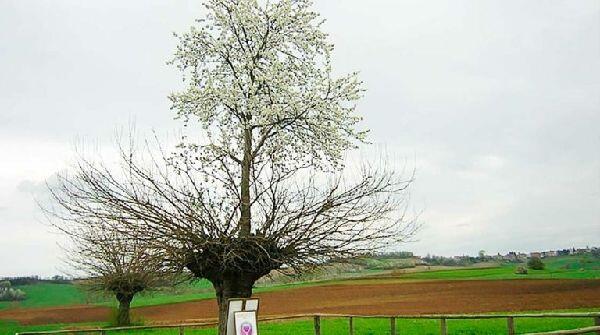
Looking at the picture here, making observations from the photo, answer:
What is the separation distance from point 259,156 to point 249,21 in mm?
3407

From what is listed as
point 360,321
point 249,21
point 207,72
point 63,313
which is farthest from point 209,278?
point 63,313

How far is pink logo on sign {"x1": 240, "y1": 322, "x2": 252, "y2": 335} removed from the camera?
11399 mm

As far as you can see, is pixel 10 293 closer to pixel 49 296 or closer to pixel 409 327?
pixel 49 296

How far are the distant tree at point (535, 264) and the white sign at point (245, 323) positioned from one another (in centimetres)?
5162

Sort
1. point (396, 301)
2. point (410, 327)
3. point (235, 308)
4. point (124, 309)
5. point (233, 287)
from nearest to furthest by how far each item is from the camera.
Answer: point (235, 308)
point (233, 287)
point (410, 327)
point (124, 309)
point (396, 301)

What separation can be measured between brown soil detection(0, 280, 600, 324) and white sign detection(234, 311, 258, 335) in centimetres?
2351

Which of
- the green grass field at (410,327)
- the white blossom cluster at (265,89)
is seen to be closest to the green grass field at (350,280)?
the green grass field at (410,327)

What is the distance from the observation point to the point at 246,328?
451 inches

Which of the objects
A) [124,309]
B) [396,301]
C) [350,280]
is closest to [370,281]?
[350,280]

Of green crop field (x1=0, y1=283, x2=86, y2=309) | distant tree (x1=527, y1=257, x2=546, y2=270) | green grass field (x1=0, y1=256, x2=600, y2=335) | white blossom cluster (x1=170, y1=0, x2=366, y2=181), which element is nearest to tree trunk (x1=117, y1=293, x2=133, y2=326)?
green grass field (x1=0, y1=256, x2=600, y2=335)

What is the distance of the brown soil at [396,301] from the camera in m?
35.5

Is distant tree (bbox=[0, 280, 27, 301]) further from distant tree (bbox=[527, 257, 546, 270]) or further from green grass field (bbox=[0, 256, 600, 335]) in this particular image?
distant tree (bbox=[527, 257, 546, 270])

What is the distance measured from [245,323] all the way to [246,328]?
84 millimetres

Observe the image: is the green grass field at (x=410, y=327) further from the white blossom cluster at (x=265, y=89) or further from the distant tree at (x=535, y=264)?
the distant tree at (x=535, y=264)
